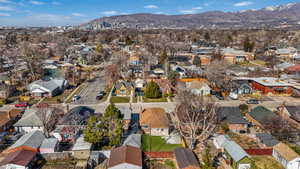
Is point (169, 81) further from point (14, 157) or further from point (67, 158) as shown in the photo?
point (14, 157)

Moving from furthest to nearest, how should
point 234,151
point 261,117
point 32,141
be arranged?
point 261,117 < point 32,141 < point 234,151

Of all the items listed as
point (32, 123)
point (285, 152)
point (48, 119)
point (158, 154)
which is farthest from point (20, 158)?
point (285, 152)

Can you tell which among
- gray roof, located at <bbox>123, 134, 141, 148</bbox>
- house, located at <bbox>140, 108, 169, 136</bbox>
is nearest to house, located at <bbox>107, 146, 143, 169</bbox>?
gray roof, located at <bbox>123, 134, 141, 148</bbox>

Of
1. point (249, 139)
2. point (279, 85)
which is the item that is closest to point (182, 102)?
point (249, 139)

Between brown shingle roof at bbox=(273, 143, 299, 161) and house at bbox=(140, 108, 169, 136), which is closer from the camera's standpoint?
brown shingle roof at bbox=(273, 143, 299, 161)

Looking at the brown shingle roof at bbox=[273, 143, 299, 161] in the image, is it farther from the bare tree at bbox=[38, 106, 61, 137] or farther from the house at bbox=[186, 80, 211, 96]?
the bare tree at bbox=[38, 106, 61, 137]

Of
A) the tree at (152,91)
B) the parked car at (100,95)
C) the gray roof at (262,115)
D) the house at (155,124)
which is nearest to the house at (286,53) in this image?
the gray roof at (262,115)

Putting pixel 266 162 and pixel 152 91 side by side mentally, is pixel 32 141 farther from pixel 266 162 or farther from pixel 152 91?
pixel 266 162
